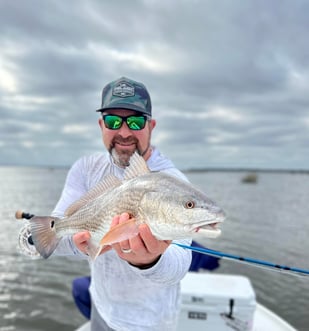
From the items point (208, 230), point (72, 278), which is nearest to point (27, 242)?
point (208, 230)

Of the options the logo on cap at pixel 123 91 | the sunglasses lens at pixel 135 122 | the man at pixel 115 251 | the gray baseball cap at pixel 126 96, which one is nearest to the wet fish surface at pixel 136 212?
the man at pixel 115 251

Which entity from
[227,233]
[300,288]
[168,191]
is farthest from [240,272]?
[168,191]

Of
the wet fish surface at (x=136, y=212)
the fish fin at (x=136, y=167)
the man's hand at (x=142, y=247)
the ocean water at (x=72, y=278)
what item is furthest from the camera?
the ocean water at (x=72, y=278)

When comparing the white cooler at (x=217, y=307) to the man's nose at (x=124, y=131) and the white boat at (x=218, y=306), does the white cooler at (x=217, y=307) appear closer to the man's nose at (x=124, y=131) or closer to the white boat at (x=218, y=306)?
the white boat at (x=218, y=306)

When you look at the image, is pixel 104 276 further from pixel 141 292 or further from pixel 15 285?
pixel 15 285

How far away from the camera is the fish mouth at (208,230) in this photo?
197 cm

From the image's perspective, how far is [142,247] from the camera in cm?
232

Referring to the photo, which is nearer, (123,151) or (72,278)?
(123,151)

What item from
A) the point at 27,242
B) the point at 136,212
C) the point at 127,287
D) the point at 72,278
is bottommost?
the point at 72,278

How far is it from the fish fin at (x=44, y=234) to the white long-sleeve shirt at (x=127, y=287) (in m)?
0.16

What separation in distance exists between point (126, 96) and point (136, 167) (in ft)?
2.49

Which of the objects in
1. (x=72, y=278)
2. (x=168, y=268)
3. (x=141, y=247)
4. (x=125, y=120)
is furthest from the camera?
(x=72, y=278)

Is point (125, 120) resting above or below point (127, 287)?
above

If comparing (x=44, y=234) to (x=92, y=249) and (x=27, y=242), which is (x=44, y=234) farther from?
(x=92, y=249)
